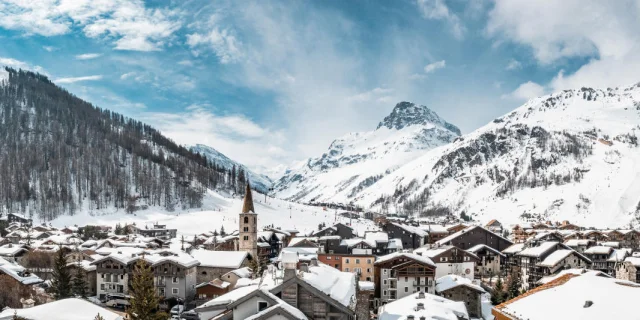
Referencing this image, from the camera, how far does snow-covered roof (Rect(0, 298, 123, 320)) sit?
81.4 ft

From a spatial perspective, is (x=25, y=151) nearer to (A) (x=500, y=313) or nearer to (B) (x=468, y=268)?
(B) (x=468, y=268)

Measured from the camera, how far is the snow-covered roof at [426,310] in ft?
111

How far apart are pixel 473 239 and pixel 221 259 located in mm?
47437

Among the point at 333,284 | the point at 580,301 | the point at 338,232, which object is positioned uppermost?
the point at 580,301

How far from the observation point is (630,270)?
67.1m

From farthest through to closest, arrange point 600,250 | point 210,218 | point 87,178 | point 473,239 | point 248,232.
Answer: point 87,178 < point 210,218 < point 473,239 < point 600,250 < point 248,232

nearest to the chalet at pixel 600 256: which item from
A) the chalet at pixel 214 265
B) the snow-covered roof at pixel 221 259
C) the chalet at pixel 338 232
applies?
the chalet at pixel 338 232

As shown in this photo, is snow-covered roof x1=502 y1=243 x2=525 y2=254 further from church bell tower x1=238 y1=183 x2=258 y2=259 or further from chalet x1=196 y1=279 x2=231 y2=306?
chalet x1=196 y1=279 x2=231 y2=306

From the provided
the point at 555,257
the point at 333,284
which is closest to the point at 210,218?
the point at 555,257

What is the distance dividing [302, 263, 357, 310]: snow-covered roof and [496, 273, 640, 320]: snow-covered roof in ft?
25.0

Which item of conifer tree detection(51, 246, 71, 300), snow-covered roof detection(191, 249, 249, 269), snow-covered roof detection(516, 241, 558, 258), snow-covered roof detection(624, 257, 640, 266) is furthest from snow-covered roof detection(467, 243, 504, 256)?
conifer tree detection(51, 246, 71, 300)

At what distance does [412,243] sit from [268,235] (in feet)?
93.1

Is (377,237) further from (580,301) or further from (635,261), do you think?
(580,301)

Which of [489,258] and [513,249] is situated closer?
[489,258]
